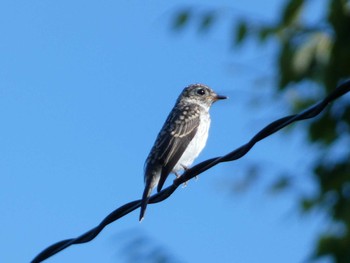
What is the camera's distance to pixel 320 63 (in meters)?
14.5

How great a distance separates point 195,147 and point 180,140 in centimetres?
20

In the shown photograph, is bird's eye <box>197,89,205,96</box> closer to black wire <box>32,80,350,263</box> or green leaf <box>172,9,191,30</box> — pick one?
green leaf <box>172,9,191,30</box>

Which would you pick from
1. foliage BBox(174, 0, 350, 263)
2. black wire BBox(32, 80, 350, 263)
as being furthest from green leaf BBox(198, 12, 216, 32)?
black wire BBox(32, 80, 350, 263)

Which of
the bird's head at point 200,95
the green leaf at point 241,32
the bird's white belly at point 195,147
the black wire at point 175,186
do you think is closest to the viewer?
the black wire at point 175,186

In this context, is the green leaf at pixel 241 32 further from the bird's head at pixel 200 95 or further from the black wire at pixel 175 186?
the black wire at pixel 175 186

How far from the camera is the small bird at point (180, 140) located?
11.9 metres

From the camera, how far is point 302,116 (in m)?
8.32

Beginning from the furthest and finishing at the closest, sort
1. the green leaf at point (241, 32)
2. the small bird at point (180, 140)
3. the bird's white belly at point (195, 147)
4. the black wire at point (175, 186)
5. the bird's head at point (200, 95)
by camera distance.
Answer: the green leaf at point (241, 32) → the bird's head at point (200, 95) → the bird's white belly at point (195, 147) → the small bird at point (180, 140) → the black wire at point (175, 186)

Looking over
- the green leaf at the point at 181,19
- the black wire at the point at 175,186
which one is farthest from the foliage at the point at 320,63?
the black wire at the point at 175,186

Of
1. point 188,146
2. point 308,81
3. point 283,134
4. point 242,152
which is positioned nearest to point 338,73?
point 308,81

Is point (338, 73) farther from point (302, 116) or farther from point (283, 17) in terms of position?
point (302, 116)

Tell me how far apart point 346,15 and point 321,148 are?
1.50 meters

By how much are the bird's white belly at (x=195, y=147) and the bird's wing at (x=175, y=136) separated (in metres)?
0.04

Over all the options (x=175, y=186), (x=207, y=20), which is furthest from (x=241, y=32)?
(x=175, y=186)
